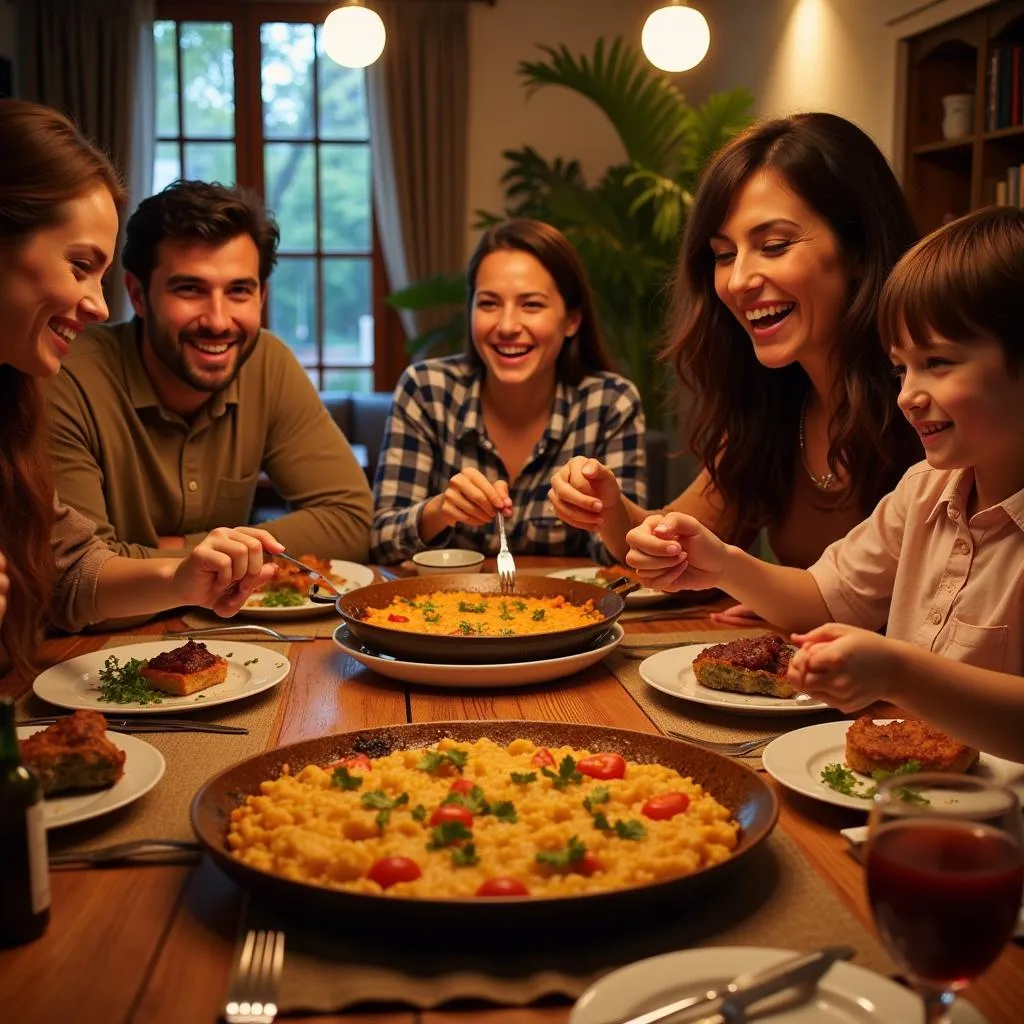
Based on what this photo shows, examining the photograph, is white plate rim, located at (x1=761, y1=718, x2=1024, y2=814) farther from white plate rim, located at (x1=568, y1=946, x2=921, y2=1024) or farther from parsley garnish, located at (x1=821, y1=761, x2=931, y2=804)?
white plate rim, located at (x1=568, y1=946, x2=921, y2=1024)

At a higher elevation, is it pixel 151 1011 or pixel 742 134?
pixel 742 134

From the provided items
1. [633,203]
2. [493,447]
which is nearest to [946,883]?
[493,447]

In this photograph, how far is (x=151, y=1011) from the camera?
896 mm

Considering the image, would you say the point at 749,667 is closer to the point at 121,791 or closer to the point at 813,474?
the point at 121,791

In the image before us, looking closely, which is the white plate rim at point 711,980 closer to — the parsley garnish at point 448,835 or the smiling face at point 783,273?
the parsley garnish at point 448,835

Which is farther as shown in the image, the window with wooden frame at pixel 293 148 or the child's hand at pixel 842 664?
the window with wooden frame at pixel 293 148

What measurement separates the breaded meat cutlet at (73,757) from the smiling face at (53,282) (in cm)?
82

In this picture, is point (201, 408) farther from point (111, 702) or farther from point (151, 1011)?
point (151, 1011)

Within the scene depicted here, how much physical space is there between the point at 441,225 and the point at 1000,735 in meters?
6.43

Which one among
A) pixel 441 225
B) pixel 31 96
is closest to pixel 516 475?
pixel 441 225

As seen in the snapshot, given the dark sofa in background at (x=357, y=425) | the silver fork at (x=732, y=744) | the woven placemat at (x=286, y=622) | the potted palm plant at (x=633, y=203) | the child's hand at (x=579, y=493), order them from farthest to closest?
1. the dark sofa in background at (x=357, y=425)
2. the potted palm plant at (x=633, y=203)
3. the child's hand at (x=579, y=493)
4. the woven placemat at (x=286, y=622)
5. the silver fork at (x=732, y=744)

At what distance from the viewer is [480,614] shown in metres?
1.99

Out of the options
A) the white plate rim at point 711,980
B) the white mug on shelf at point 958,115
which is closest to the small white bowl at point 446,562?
the white plate rim at point 711,980

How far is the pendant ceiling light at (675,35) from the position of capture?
13.4 feet
